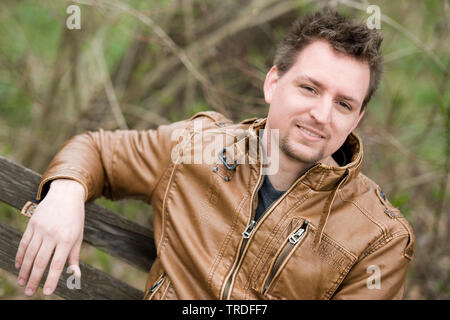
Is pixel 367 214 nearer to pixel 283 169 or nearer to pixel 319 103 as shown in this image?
pixel 283 169

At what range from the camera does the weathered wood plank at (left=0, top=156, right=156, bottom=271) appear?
1626 mm

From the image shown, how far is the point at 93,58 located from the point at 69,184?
2.68m

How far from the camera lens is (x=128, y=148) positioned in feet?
6.10

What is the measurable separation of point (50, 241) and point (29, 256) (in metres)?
0.09

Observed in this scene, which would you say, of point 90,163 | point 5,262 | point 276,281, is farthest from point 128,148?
point 276,281

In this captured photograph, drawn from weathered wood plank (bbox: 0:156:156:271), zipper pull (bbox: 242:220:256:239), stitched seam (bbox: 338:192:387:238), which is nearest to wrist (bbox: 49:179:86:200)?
weathered wood plank (bbox: 0:156:156:271)

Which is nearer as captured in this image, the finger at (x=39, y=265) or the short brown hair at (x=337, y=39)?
the finger at (x=39, y=265)

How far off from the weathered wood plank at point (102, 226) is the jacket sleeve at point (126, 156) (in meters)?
0.12

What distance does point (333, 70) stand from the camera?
1.64m

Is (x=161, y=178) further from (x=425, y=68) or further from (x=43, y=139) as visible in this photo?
(x=425, y=68)

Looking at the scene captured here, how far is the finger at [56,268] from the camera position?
134cm

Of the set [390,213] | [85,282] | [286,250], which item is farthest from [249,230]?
[85,282]

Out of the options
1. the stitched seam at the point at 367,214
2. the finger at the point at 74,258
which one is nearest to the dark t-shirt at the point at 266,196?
the stitched seam at the point at 367,214

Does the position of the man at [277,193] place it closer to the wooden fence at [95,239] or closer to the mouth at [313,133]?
the mouth at [313,133]
